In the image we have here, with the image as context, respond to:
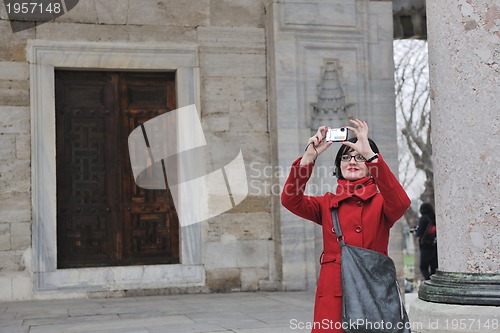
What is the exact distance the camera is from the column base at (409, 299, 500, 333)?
177 inches

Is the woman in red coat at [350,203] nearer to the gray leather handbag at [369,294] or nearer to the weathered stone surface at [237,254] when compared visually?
the gray leather handbag at [369,294]

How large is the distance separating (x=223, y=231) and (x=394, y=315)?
604 centimetres

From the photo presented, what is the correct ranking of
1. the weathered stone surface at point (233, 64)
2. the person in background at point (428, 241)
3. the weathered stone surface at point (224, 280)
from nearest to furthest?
1. the weathered stone surface at point (224, 280)
2. the weathered stone surface at point (233, 64)
3. the person in background at point (428, 241)

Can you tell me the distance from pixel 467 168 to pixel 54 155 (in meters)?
5.65

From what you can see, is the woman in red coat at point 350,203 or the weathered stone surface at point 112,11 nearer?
the woman in red coat at point 350,203

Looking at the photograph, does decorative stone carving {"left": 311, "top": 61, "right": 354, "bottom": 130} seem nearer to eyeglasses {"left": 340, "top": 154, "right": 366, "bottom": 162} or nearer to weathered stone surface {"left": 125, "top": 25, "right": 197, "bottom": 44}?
weathered stone surface {"left": 125, "top": 25, "right": 197, "bottom": 44}

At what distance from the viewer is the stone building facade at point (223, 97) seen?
8938 millimetres

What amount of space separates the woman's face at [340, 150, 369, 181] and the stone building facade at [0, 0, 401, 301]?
568 centimetres

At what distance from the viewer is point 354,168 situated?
12.1ft

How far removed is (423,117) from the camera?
27.1 m

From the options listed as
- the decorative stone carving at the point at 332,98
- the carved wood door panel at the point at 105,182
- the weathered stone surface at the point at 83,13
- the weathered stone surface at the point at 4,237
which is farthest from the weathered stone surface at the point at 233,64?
the weathered stone surface at the point at 4,237

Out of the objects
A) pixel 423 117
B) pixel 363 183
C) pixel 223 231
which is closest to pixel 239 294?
pixel 223 231

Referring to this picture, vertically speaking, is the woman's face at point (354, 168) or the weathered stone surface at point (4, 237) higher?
the woman's face at point (354, 168)

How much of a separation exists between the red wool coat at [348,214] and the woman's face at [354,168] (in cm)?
3
